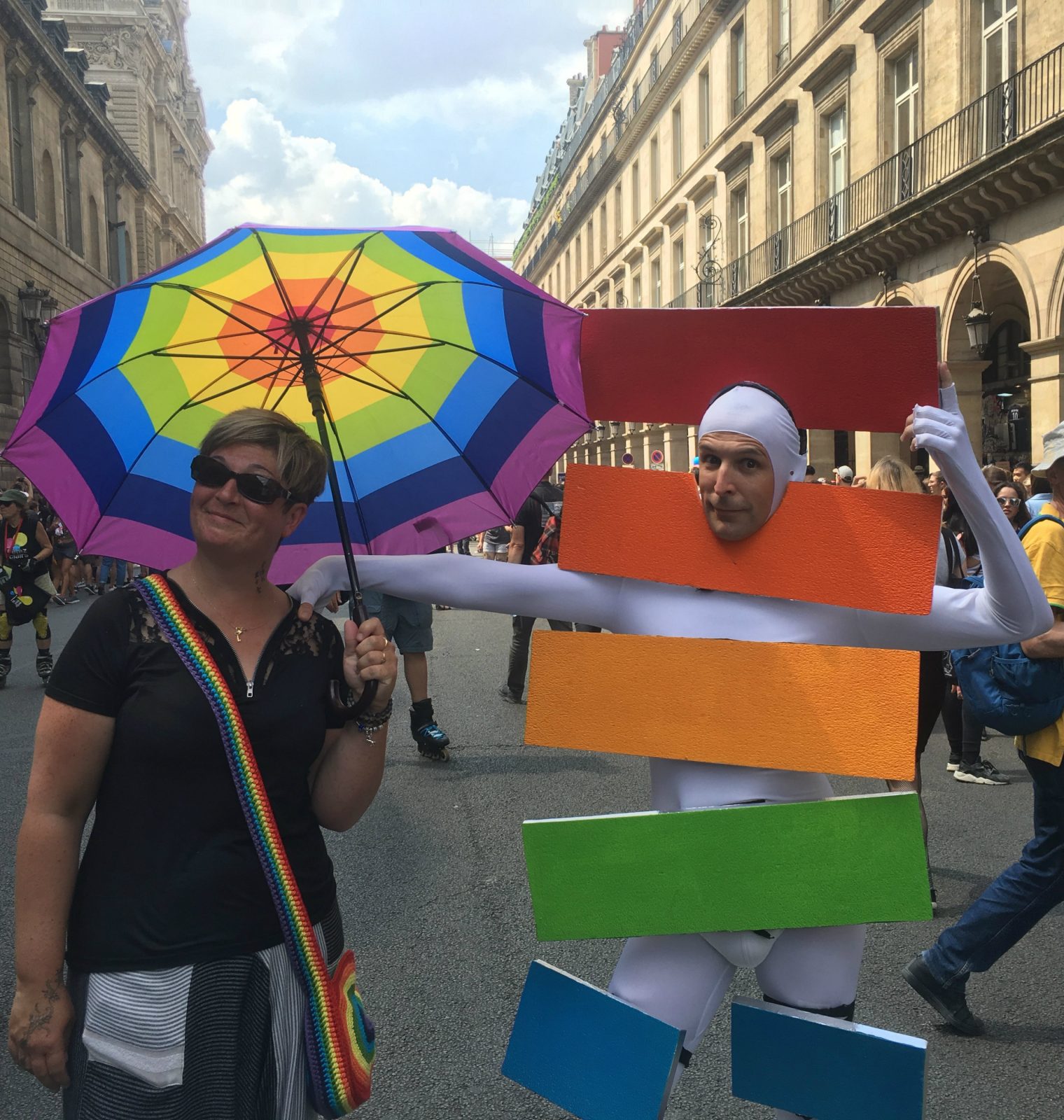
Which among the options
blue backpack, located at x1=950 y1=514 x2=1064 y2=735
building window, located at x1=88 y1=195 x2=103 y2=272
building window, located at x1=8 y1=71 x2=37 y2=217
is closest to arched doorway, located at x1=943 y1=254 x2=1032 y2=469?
blue backpack, located at x1=950 y1=514 x2=1064 y2=735

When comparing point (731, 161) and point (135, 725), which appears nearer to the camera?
point (135, 725)

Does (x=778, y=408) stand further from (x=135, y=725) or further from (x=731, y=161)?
(x=731, y=161)

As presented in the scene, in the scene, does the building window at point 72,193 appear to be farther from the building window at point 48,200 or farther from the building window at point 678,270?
the building window at point 678,270

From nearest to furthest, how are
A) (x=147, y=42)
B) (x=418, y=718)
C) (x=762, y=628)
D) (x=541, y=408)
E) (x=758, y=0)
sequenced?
(x=762, y=628), (x=541, y=408), (x=418, y=718), (x=758, y=0), (x=147, y=42)

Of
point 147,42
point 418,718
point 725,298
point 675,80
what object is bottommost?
point 418,718

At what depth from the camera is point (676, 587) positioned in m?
2.16

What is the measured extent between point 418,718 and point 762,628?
4483 mm

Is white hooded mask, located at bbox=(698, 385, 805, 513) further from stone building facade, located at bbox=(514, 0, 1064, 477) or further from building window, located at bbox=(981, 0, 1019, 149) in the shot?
building window, located at bbox=(981, 0, 1019, 149)

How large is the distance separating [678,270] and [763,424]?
3143 centimetres

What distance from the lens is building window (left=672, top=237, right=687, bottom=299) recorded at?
103ft

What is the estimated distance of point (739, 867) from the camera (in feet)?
6.47

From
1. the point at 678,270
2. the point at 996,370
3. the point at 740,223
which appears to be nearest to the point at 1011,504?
the point at 996,370

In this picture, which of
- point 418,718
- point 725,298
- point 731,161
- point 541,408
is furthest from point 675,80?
point 541,408

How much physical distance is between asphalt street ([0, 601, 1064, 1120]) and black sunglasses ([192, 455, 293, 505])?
79cm
